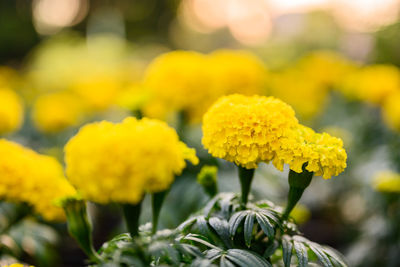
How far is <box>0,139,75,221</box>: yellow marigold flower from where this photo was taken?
1.37m

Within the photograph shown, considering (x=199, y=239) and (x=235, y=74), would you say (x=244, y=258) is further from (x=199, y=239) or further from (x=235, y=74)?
(x=235, y=74)

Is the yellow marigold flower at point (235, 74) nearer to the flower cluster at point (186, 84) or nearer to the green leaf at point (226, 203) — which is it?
the flower cluster at point (186, 84)

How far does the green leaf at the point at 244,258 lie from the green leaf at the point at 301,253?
0.36 ft

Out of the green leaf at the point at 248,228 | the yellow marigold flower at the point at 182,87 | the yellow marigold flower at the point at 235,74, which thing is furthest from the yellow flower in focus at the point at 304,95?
the green leaf at the point at 248,228

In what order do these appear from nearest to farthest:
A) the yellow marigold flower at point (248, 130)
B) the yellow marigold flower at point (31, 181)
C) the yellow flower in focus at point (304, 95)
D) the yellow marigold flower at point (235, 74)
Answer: the yellow marigold flower at point (248, 130) < the yellow marigold flower at point (31, 181) < the yellow marigold flower at point (235, 74) < the yellow flower in focus at point (304, 95)

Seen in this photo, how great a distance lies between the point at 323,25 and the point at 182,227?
337 inches

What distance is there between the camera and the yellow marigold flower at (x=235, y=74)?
2.72 metres

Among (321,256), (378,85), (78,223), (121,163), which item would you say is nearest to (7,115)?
(78,223)

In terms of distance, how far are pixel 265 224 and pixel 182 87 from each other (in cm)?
147

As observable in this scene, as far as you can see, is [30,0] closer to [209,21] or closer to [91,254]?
[209,21]

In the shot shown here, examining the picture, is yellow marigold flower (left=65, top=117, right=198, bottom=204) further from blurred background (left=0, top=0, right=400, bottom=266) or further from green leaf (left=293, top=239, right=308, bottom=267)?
blurred background (left=0, top=0, right=400, bottom=266)

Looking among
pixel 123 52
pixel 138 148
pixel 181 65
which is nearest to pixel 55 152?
pixel 181 65

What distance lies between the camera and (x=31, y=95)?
536 centimetres

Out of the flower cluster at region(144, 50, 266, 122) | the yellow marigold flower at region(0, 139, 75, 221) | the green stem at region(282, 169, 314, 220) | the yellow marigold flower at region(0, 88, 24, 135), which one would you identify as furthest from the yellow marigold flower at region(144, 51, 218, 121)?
the green stem at region(282, 169, 314, 220)
